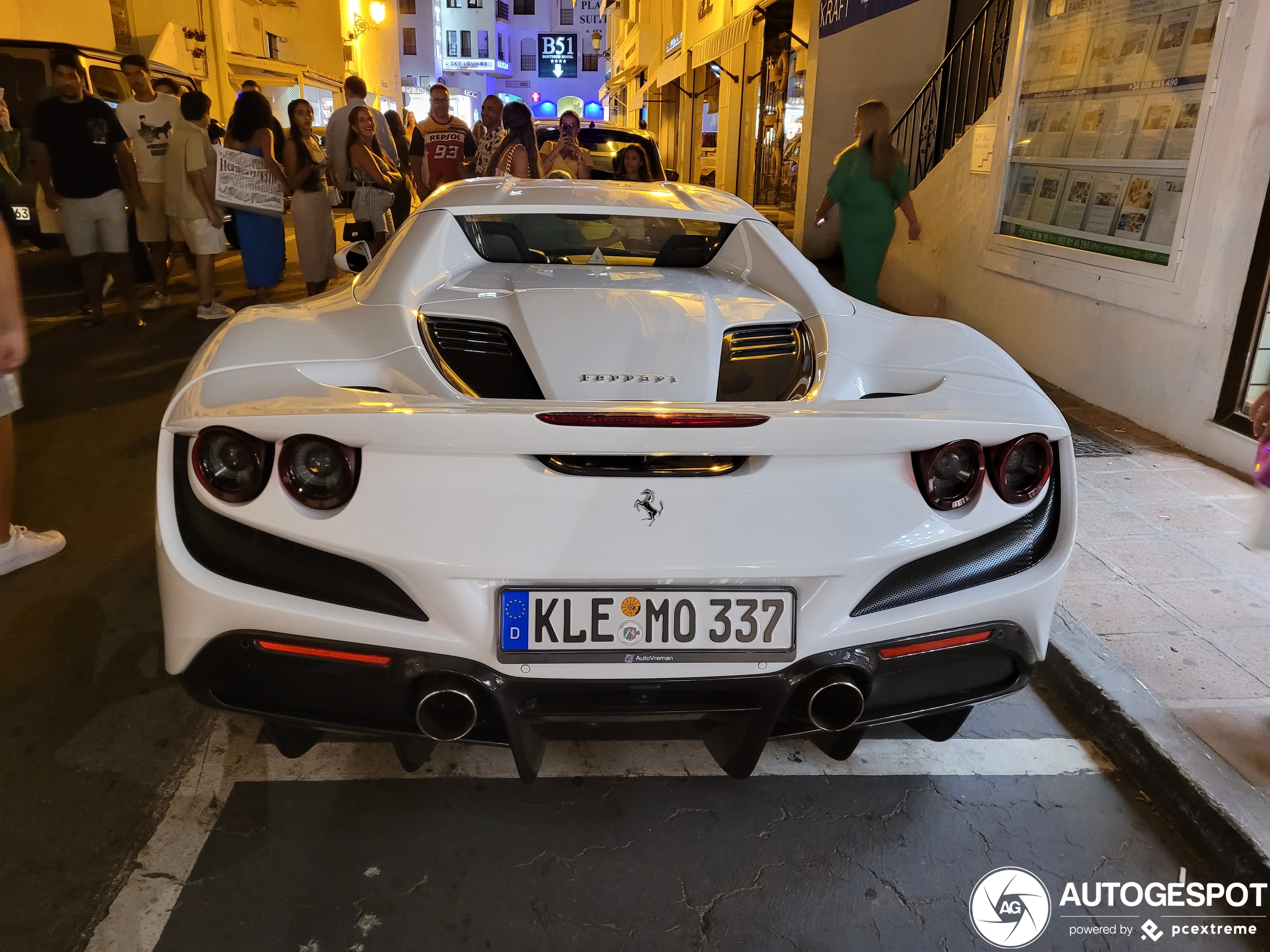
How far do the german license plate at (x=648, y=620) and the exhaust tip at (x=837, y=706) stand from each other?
137 mm

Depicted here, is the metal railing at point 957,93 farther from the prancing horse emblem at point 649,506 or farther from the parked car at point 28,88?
the parked car at point 28,88

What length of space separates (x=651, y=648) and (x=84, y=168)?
7.04m

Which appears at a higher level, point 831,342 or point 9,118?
point 9,118

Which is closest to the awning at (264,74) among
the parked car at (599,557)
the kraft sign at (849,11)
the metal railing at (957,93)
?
the kraft sign at (849,11)

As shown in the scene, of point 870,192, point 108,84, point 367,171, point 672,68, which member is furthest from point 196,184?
point 672,68

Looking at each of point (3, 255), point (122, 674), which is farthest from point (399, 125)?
point (122, 674)

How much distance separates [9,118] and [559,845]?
11257mm

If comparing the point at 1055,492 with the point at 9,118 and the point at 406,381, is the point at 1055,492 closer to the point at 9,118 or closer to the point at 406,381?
the point at 406,381

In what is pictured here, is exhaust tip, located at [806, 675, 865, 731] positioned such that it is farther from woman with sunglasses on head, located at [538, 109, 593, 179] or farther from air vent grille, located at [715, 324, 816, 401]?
woman with sunglasses on head, located at [538, 109, 593, 179]

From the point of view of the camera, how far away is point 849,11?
982cm

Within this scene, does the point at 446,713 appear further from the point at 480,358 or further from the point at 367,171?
the point at 367,171

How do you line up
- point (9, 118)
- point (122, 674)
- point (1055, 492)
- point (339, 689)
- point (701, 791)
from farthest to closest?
1. point (9, 118)
2. point (122, 674)
3. point (701, 791)
4. point (1055, 492)
5. point (339, 689)

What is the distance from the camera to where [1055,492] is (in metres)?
1.94

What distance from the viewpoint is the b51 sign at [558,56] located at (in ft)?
255
